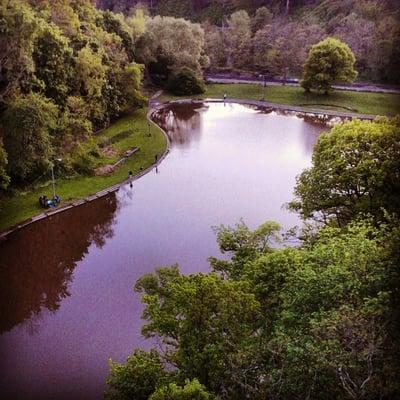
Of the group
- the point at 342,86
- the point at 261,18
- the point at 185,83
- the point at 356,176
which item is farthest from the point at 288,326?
the point at 261,18

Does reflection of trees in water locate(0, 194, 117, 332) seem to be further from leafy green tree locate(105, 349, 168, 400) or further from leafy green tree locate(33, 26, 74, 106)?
leafy green tree locate(33, 26, 74, 106)

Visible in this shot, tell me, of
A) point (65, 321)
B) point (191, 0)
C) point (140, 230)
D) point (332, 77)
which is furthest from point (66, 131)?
point (191, 0)

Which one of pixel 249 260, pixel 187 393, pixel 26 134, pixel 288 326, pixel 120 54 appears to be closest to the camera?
pixel 187 393

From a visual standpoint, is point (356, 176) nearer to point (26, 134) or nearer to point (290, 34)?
point (26, 134)

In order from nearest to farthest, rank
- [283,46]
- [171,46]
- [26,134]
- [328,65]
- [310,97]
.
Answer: [26,134]
[328,65]
[310,97]
[171,46]
[283,46]

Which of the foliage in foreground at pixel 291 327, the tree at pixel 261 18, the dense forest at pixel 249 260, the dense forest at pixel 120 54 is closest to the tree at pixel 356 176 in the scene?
the dense forest at pixel 249 260
